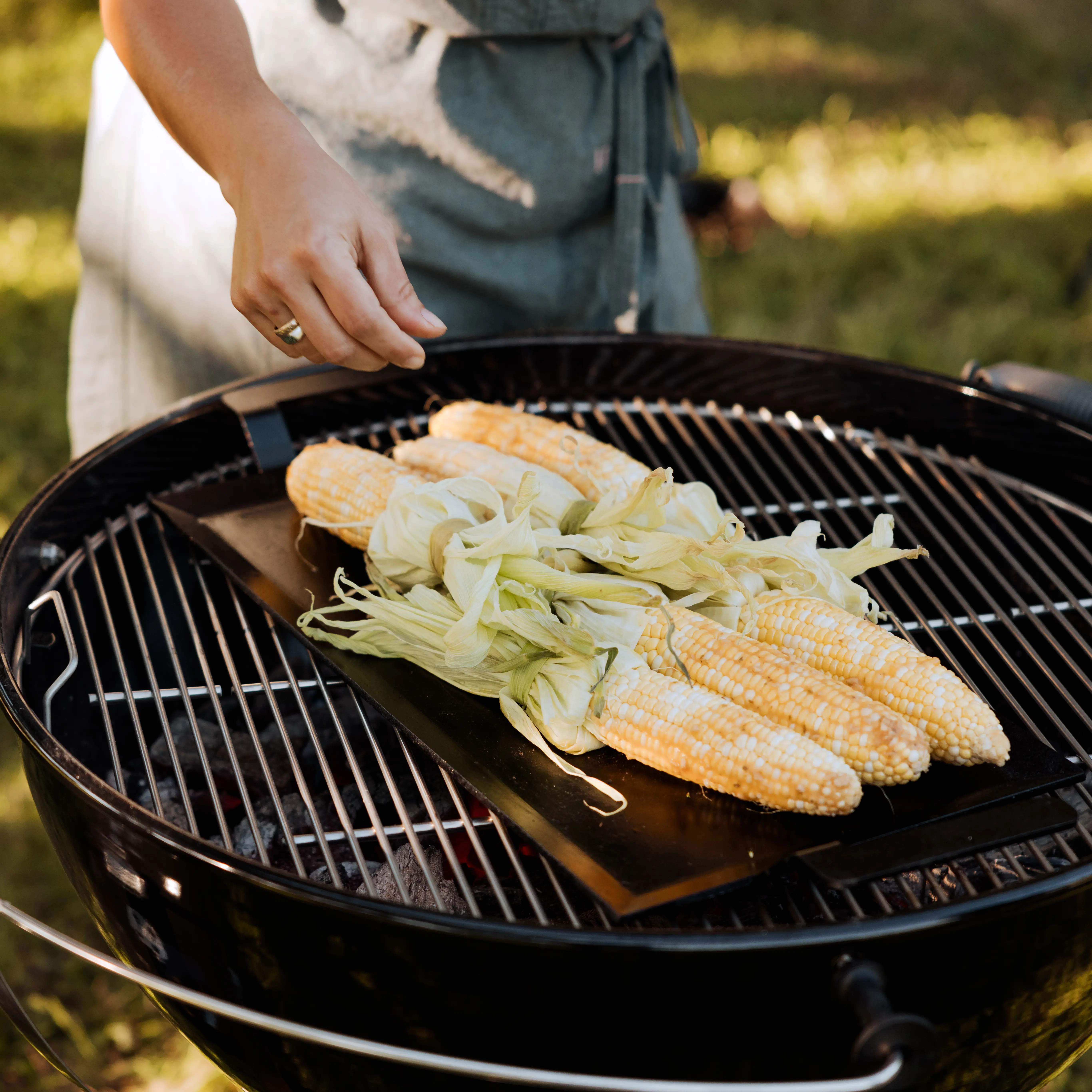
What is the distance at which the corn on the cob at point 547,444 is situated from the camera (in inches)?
73.0

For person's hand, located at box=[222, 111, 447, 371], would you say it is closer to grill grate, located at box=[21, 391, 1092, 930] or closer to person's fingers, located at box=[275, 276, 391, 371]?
person's fingers, located at box=[275, 276, 391, 371]

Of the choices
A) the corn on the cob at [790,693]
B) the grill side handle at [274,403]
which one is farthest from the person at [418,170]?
the corn on the cob at [790,693]

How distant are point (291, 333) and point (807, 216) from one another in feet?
15.0

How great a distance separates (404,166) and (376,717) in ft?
3.74

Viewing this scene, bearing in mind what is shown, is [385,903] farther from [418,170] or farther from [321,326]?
[418,170]

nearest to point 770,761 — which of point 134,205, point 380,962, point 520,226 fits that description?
point 380,962

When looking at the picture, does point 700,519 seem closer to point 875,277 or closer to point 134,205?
point 134,205

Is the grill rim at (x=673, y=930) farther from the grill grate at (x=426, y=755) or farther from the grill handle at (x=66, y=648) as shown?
the grill handle at (x=66, y=648)

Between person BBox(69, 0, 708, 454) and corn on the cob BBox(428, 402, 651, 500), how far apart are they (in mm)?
391

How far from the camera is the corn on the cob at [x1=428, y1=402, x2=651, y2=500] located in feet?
6.09

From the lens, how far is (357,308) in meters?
1.48

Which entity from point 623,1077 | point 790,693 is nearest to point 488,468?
point 790,693

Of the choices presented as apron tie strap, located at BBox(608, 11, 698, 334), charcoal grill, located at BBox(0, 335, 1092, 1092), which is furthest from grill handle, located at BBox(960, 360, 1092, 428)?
apron tie strap, located at BBox(608, 11, 698, 334)

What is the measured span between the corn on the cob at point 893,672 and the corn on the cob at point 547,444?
0.33 m
